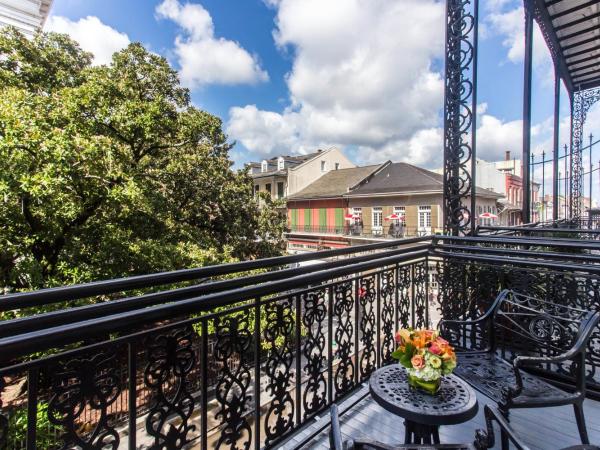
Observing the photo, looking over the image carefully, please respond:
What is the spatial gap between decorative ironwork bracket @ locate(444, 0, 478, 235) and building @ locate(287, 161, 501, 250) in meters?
15.6

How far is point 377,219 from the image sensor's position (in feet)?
70.5

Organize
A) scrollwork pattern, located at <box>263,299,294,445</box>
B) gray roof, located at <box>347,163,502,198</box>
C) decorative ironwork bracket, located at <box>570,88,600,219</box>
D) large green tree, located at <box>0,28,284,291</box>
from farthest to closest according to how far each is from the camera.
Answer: gray roof, located at <box>347,163,502,198</box> → decorative ironwork bracket, located at <box>570,88,600,219</box> → large green tree, located at <box>0,28,284,291</box> → scrollwork pattern, located at <box>263,299,294,445</box>

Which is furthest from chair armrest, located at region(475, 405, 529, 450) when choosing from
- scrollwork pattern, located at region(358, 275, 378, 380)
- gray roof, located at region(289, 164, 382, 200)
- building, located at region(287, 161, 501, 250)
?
gray roof, located at region(289, 164, 382, 200)

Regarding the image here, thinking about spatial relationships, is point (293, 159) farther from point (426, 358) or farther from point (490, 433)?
point (490, 433)

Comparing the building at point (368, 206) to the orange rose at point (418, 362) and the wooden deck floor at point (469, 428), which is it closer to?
the wooden deck floor at point (469, 428)

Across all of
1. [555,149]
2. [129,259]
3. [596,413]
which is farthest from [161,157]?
[555,149]

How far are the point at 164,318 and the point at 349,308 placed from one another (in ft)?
4.33

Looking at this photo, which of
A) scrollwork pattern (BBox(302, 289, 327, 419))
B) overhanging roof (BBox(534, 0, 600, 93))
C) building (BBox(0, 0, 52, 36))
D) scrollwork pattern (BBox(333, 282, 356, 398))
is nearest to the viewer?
scrollwork pattern (BBox(302, 289, 327, 419))

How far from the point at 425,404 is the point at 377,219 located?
67.7 feet

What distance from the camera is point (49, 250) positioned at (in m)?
6.62

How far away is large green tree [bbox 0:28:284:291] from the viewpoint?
5.25 meters

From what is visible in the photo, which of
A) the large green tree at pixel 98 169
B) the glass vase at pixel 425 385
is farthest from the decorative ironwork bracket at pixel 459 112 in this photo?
the large green tree at pixel 98 169

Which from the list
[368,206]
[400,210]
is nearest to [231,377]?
[400,210]

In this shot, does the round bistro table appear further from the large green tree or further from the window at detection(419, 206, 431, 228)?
the window at detection(419, 206, 431, 228)
